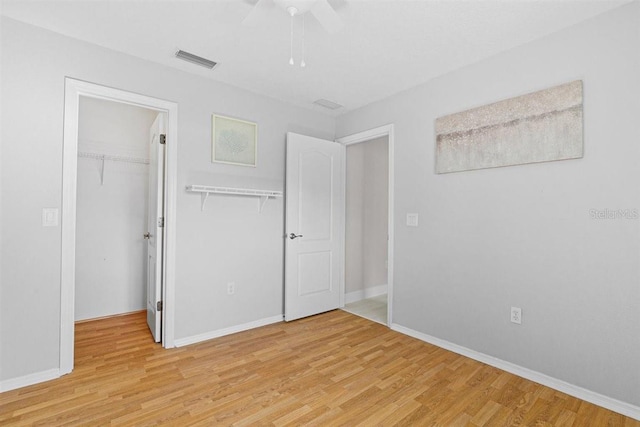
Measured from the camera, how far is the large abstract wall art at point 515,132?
2.11 metres

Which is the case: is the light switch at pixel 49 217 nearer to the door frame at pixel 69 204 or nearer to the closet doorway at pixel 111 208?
the door frame at pixel 69 204

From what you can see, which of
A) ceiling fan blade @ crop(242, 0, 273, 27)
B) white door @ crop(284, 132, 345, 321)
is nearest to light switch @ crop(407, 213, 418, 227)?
white door @ crop(284, 132, 345, 321)

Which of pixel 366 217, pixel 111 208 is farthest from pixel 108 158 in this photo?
pixel 366 217

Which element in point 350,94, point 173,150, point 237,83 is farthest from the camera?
point 350,94

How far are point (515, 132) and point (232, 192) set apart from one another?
2504 mm

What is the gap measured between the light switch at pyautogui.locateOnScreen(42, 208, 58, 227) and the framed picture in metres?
1.28

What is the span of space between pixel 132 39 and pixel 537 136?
3.13 metres

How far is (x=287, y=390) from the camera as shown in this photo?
209 centimetres

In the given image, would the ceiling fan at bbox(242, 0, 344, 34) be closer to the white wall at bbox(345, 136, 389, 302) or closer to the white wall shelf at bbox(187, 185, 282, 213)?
the white wall shelf at bbox(187, 185, 282, 213)

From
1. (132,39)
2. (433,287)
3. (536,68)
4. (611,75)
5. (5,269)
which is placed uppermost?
(132,39)

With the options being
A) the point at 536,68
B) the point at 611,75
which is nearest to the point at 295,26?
the point at 536,68

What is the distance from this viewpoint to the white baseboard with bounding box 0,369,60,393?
2.05 meters

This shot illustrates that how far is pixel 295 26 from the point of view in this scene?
7.04 ft

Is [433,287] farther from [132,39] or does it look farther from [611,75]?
[132,39]
